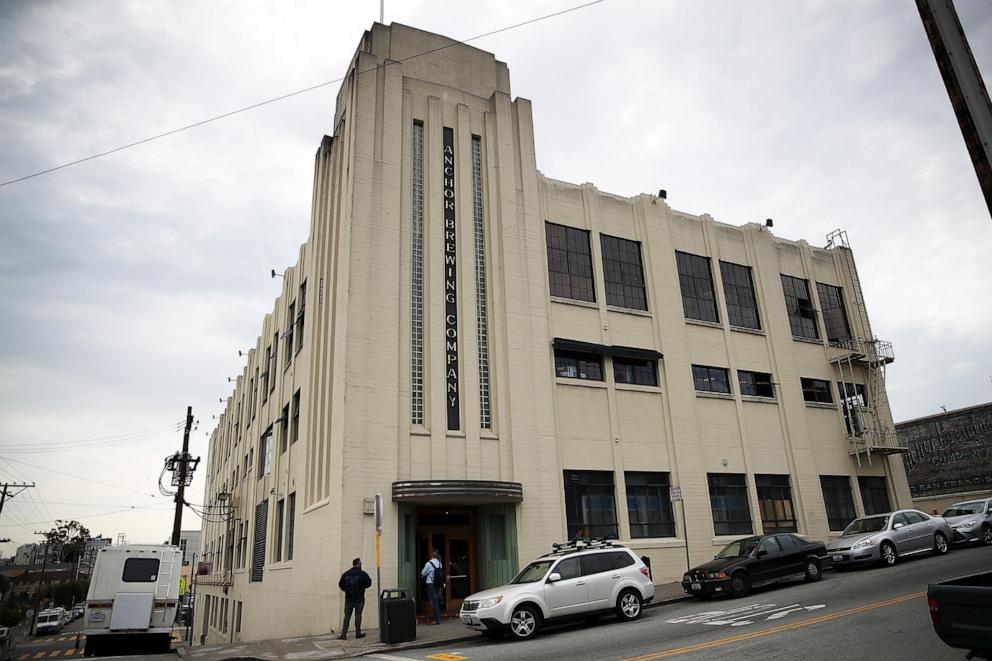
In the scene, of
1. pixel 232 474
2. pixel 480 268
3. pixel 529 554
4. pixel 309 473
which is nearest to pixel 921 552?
pixel 529 554

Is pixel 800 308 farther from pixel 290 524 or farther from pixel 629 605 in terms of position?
pixel 290 524

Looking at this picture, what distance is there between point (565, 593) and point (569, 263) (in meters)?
13.9

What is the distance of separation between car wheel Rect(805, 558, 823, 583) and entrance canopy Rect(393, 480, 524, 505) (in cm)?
805

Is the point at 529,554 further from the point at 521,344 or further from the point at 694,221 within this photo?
the point at 694,221

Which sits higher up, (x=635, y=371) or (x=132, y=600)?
(x=635, y=371)

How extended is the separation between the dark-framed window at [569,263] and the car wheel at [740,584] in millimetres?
11424

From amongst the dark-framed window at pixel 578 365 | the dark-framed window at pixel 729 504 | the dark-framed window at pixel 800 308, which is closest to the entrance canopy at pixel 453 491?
the dark-framed window at pixel 578 365

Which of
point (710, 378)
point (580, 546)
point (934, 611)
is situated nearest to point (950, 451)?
point (710, 378)

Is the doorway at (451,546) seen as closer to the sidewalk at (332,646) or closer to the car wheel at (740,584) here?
the sidewalk at (332,646)

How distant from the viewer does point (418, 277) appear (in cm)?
2109

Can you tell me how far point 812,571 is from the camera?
17703 millimetres

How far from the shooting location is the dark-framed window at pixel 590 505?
2167 centimetres

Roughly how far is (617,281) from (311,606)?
1582 centimetres

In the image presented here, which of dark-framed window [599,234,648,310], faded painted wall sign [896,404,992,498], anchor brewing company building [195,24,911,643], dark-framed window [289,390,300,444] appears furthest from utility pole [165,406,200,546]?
faded painted wall sign [896,404,992,498]
